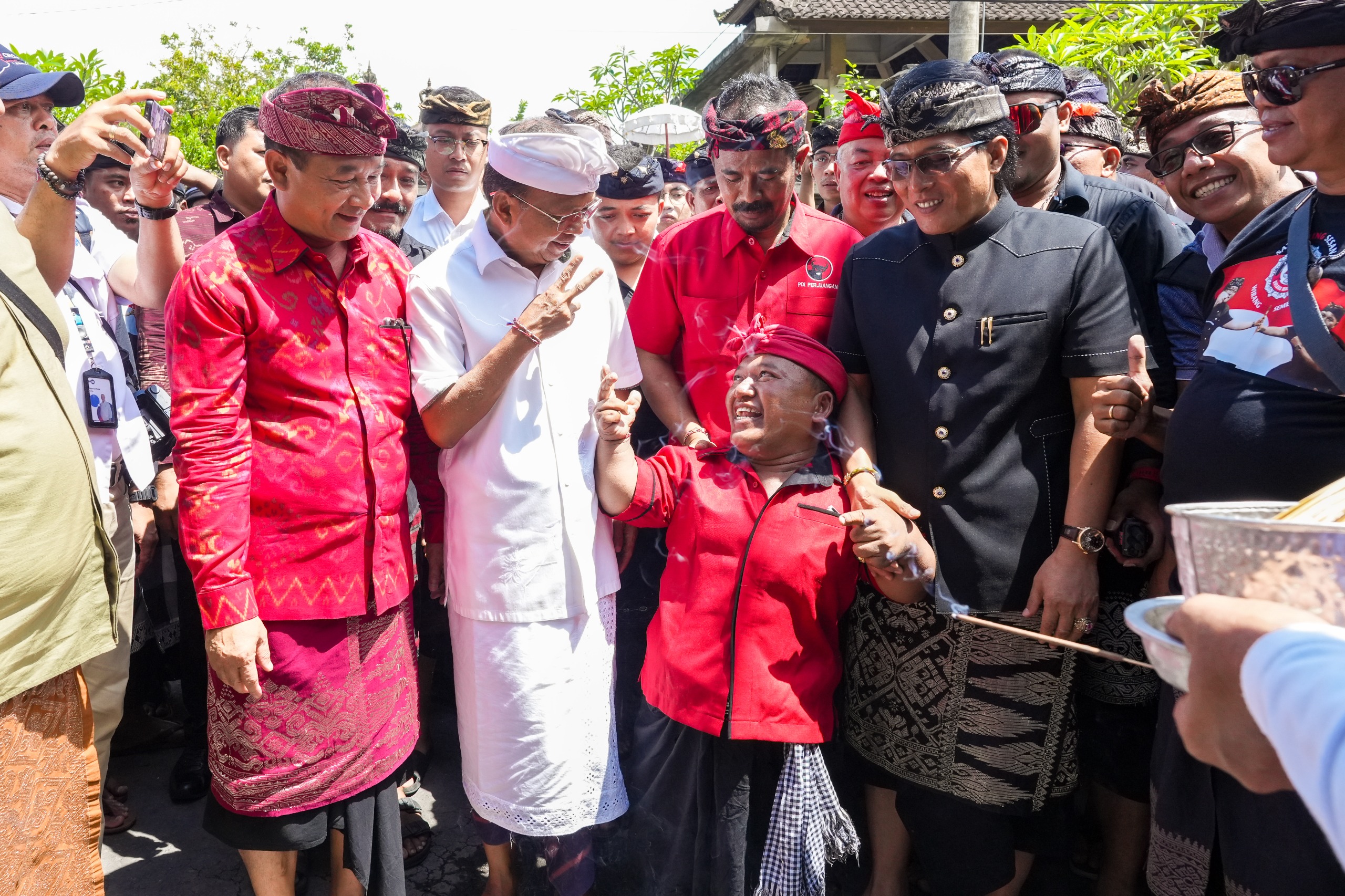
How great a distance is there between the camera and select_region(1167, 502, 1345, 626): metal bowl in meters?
1.19

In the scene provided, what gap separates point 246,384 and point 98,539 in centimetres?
58

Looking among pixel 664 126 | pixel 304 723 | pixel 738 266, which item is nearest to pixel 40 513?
pixel 304 723

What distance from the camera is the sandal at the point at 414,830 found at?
11.5 ft

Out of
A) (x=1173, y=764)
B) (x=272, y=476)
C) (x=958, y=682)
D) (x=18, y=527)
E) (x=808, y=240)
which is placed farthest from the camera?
(x=808, y=240)

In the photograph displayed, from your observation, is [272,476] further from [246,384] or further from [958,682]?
[958,682]

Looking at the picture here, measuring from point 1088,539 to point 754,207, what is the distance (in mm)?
1543

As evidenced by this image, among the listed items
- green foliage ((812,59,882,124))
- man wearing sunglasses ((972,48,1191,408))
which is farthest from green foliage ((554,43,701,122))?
man wearing sunglasses ((972,48,1191,408))

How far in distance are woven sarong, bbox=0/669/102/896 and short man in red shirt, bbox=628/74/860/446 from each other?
6.34 ft

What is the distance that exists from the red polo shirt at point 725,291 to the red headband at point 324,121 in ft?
3.92

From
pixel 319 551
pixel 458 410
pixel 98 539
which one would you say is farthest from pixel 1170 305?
pixel 98 539

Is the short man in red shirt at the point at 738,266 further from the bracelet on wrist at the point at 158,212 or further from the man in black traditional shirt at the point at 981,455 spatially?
the bracelet on wrist at the point at 158,212

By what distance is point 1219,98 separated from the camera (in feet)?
9.61

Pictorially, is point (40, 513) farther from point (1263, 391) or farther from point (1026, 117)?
point (1026, 117)

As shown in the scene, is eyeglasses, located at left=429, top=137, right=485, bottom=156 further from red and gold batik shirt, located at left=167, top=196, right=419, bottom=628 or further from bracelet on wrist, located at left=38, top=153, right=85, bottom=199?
bracelet on wrist, located at left=38, top=153, right=85, bottom=199
